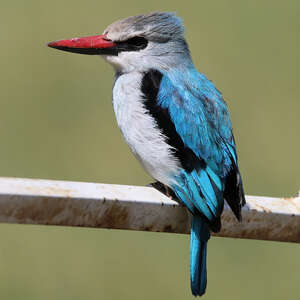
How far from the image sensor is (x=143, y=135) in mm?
3037

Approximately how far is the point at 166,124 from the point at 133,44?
368 millimetres

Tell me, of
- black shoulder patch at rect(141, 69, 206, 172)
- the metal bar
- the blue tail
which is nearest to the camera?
the metal bar

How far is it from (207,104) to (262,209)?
0.58 meters

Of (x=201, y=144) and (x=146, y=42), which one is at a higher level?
(x=146, y=42)

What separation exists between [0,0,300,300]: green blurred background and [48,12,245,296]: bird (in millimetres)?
1217

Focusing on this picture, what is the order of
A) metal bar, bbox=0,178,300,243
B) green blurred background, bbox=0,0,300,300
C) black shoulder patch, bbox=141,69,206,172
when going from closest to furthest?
metal bar, bbox=0,178,300,243
black shoulder patch, bbox=141,69,206,172
green blurred background, bbox=0,0,300,300

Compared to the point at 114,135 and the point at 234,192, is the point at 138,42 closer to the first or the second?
the point at 234,192

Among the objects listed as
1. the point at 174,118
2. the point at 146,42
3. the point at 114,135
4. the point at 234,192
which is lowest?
the point at 114,135

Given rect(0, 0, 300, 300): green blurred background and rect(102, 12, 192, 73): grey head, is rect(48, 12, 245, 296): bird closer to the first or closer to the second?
rect(102, 12, 192, 73): grey head

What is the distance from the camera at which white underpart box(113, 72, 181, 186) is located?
298 cm

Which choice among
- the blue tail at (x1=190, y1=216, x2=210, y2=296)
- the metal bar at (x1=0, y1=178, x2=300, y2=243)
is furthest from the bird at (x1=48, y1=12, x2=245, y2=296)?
the metal bar at (x1=0, y1=178, x2=300, y2=243)

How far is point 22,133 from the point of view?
16.5 ft

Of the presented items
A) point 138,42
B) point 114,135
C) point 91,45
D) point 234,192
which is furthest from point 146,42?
point 114,135

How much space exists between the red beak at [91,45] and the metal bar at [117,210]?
2.56ft
